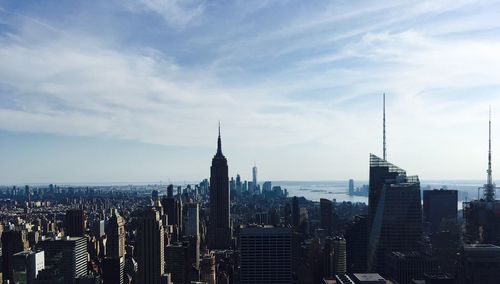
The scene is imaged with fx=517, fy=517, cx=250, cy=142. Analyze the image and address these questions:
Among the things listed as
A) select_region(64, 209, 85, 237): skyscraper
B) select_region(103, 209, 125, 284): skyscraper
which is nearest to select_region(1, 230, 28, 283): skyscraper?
select_region(103, 209, 125, 284): skyscraper

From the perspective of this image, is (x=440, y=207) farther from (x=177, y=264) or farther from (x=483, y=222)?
(x=177, y=264)

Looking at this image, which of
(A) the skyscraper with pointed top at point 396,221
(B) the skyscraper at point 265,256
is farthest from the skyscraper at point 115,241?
(A) the skyscraper with pointed top at point 396,221

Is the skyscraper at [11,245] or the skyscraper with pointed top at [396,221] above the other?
the skyscraper with pointed top at [396,221]

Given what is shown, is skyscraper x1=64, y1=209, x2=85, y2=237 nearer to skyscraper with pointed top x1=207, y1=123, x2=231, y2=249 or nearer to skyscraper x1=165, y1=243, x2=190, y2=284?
skyscraper with pointed top x1=207, y1=123, x2=231, y2=249

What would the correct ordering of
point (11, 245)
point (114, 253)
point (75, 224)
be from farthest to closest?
1. point (75, 224)
2. point (114, 253)
3. point (11, 245)

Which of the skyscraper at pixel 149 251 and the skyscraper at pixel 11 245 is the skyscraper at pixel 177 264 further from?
the skyscraper at pixel 11 245

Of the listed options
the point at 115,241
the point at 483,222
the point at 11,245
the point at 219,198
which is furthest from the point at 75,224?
the point at 483,222
